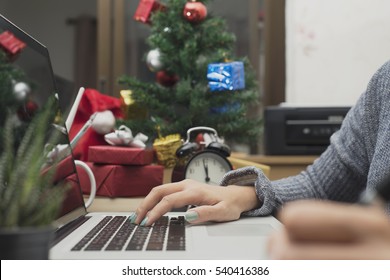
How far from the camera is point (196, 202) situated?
688 mm

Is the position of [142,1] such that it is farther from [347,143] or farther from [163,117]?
[347,143]

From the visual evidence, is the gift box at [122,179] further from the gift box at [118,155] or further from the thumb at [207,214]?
the thumb at [207,214]

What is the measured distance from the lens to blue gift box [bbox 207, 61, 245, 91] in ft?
3.86

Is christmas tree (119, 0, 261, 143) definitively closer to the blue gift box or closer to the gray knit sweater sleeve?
the blue gift box

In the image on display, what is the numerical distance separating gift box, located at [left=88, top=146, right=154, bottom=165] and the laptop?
0.18 metres

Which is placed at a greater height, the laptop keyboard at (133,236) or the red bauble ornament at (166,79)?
the red bauble ornament at (166,79)

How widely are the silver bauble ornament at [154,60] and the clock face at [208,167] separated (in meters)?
0.38

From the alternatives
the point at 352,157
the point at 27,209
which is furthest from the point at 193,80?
the point at 27,209

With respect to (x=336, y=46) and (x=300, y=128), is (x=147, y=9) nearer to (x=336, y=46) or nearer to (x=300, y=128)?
(x=300, y=128)

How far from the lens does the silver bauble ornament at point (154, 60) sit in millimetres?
1258

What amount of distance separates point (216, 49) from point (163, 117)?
243 millimetres

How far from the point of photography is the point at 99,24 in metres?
2.30

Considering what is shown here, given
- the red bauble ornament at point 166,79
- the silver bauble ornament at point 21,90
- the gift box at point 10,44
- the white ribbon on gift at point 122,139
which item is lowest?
the white ribbon on gift at point 122,139

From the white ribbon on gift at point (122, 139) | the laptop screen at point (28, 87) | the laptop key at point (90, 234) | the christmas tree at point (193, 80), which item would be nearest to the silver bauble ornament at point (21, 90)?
the laptop screen at point (28, 87)
